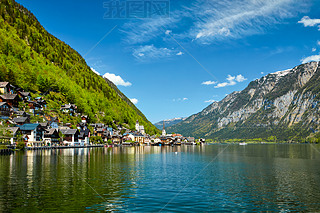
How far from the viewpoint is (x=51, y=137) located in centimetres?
14712

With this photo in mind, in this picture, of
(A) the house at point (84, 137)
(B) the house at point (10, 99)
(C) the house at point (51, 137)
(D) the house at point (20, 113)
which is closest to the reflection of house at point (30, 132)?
(C) the house at point (51, 137)

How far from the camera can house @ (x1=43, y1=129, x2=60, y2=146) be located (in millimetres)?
143100

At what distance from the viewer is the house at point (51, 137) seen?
143100mm

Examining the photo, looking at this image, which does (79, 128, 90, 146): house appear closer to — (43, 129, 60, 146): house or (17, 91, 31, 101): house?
(43, 129, 60, 146): house

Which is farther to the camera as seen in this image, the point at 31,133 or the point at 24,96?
the point at 24,96

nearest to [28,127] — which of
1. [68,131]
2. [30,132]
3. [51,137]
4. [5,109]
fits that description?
[30,132]

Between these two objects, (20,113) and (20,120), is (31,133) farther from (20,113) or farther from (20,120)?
(20,113)

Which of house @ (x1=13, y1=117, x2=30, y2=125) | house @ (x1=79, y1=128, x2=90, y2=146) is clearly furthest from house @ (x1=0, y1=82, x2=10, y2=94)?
house @ (x1=79, y1=128, x2=90, y2=146)

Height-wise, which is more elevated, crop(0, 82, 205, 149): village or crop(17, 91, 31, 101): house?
crop(17, 91, 31, 101): house

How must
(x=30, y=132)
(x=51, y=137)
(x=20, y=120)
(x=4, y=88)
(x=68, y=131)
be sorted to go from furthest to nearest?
1. (x=68, y=131)
2. (x=51, y=137)
3. (x=4, y=88)
4. (x=20, y=120)
5. (x=30, y=132)

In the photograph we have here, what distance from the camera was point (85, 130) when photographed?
612 feet

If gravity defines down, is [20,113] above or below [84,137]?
above

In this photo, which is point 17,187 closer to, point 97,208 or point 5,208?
point 5,208

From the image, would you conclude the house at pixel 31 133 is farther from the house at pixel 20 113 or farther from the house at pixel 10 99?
the house at pixel 10 99
